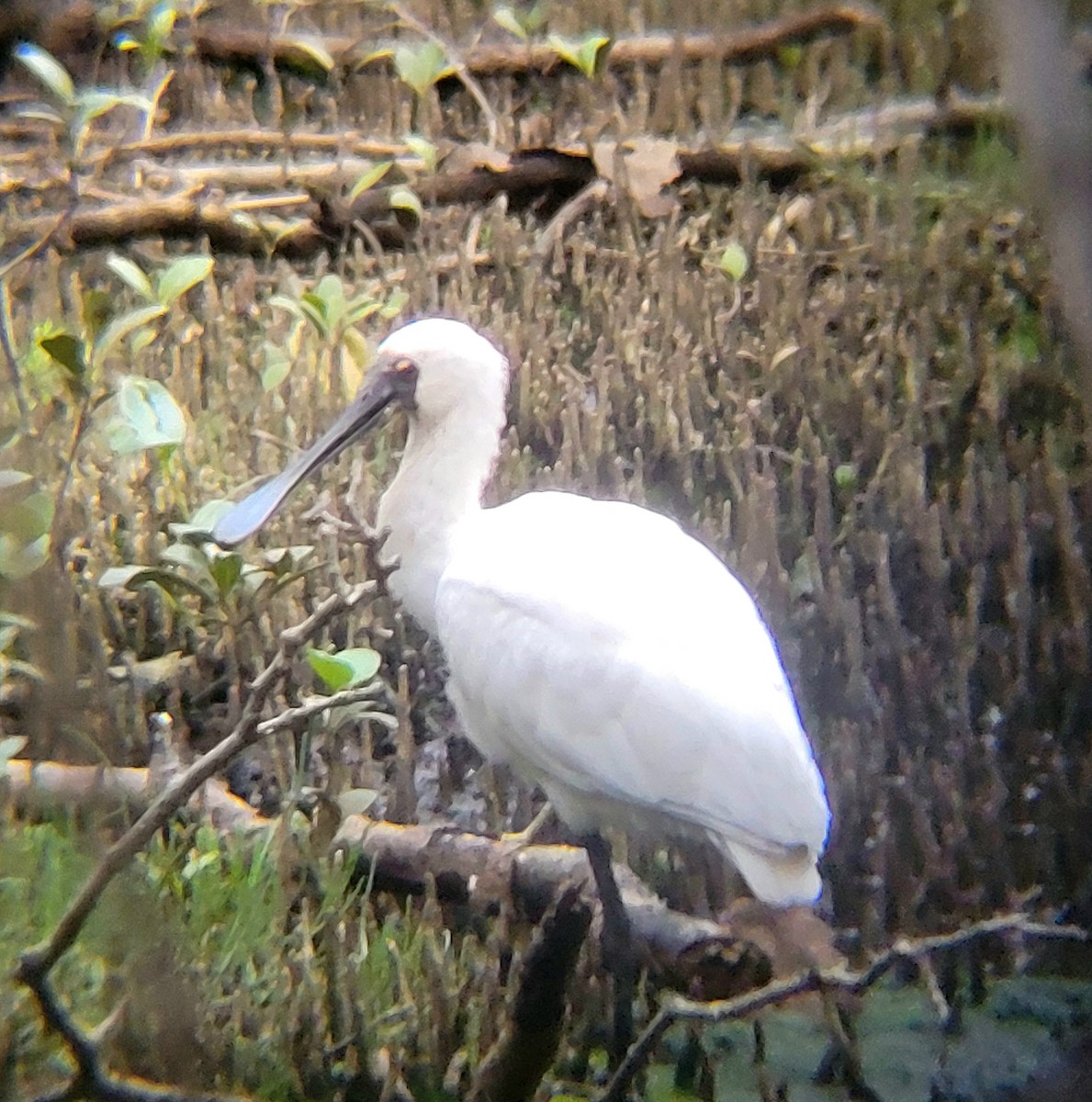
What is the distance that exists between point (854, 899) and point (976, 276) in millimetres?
557

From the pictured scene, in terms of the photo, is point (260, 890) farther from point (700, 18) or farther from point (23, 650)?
point (700, 18)

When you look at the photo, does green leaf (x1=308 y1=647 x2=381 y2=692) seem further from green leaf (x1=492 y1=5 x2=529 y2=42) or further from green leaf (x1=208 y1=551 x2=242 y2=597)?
green leaf (x1=492 y1=5 x2=529 y2=42)

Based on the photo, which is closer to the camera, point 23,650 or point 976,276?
point 23,650

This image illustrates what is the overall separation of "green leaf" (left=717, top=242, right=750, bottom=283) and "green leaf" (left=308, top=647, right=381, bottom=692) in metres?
0.68

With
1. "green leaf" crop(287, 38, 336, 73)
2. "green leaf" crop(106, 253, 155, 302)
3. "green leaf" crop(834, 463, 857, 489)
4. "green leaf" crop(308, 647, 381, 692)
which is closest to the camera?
"green leaf" crop(308, 647, 381, 692)

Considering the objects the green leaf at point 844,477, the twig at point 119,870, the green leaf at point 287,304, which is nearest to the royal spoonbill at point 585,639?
the green leaf at point 844,477

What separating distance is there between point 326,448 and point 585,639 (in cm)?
35

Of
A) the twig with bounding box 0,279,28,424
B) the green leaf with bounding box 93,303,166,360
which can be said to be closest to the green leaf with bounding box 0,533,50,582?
the twig with bounding box 0,279,28,424

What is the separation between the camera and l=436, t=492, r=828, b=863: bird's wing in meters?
1.22

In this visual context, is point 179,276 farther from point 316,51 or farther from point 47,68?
point 316,51

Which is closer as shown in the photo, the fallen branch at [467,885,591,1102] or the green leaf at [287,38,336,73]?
the fallen branch at [467,885,591,1102]

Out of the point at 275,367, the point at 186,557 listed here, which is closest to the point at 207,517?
the point at 186,557

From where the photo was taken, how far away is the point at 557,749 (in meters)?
1.33

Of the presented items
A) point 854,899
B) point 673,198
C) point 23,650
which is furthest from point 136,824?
point 673,198
